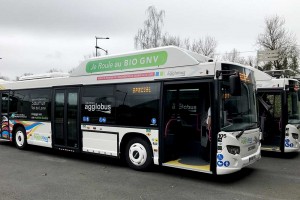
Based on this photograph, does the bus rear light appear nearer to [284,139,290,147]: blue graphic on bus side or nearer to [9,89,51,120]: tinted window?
[284,139,290,147]: blue graphic on bus side

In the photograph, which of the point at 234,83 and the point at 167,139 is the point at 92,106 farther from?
the point at 234,83

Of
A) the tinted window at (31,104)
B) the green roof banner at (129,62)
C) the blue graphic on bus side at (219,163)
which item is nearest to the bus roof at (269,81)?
the green roof banner at (129,62)

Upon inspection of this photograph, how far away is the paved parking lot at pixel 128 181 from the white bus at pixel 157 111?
41 centimetres

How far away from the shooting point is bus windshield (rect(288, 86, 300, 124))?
10.2 metres

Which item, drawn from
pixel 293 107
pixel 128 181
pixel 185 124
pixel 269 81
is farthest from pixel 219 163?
pixel 293 107

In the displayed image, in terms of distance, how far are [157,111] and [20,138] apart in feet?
21.9

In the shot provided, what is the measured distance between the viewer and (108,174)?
758cm

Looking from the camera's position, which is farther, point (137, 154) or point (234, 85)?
point (137, 154)

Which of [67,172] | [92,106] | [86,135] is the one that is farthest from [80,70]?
[67,172]

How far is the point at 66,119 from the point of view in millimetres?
9523

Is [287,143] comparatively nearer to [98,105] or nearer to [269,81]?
[269,81]

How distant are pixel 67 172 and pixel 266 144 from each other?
23.7 ft

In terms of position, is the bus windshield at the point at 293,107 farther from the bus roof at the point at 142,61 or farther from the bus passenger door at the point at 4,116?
the bus passenger door at the point at 4,116

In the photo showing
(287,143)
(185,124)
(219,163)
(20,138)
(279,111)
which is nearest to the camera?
(219,163)
